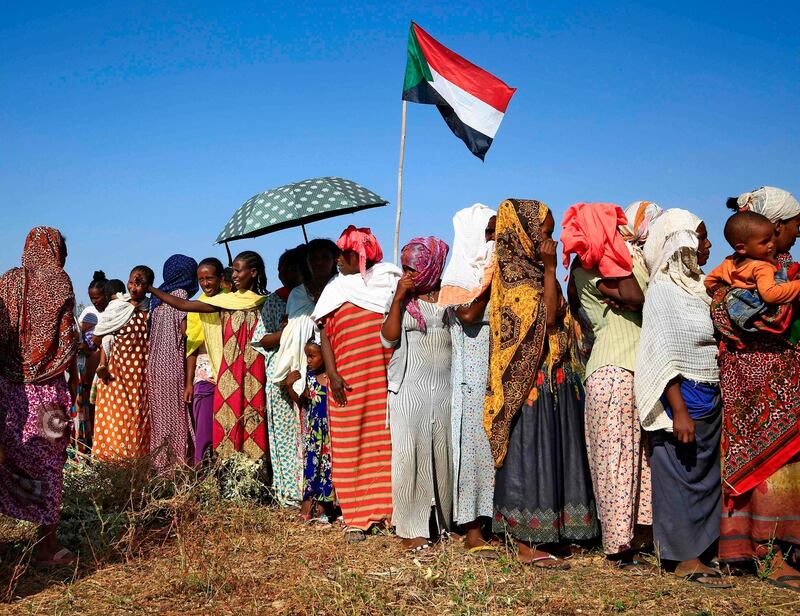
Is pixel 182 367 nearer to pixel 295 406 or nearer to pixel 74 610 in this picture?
pixel 295 406

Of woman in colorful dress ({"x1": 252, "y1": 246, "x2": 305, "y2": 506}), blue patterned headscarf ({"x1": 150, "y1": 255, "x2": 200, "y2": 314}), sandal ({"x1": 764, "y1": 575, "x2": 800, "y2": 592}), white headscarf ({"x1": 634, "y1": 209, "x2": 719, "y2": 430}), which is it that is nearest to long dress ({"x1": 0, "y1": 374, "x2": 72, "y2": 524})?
woman in colorful dress ({"x1": 252, "y1": 246, "x2": 305, "y2": 506})

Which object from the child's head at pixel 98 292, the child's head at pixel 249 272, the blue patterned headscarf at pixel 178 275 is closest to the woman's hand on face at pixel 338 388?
the child's head at pixel 249 272

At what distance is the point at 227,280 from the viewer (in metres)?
7.85

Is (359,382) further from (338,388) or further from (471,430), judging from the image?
(471,430)

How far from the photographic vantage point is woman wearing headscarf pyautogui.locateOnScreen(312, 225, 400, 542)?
596 cm

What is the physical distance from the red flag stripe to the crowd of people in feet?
9.58

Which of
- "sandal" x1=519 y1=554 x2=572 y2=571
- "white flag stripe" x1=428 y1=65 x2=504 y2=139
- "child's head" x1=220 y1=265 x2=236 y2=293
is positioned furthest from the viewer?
"white flag stripe" x1=428 y1=65 x2=504 y2=139

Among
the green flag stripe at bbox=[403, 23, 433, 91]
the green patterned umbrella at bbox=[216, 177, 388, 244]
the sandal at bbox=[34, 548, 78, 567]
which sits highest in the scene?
the green flag stripe at bbox=[403, 23, 433, 91]

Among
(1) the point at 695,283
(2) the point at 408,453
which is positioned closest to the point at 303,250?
(2) the point at 408,453

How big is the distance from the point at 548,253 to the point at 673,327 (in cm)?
89

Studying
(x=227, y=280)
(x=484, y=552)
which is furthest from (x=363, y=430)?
(x=227, y=280)

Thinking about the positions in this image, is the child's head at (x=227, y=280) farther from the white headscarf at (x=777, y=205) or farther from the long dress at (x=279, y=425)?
the white headscarf at (x=777, y=205)

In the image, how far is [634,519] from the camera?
4.97 metres

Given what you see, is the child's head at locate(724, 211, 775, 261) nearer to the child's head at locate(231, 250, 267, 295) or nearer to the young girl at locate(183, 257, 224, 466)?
the child's head at locate(231, 250, 267, 295)
